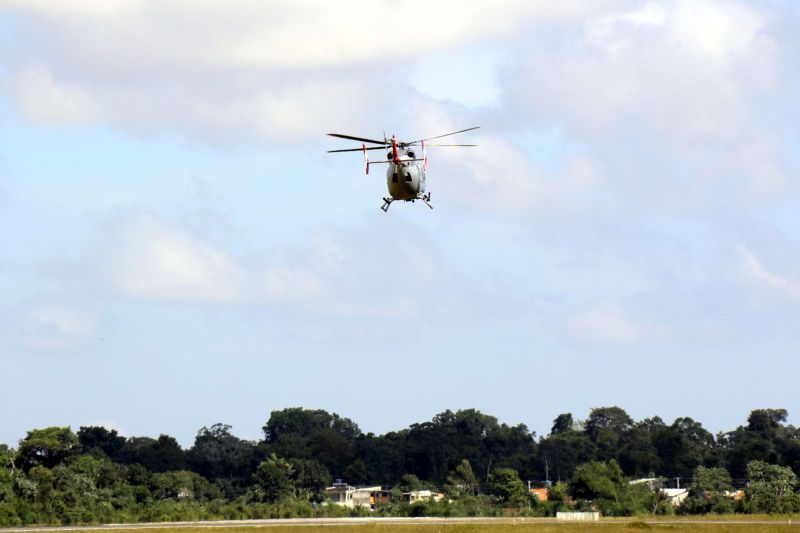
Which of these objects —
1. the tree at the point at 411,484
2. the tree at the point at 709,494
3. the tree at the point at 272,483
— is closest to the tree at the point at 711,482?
the tree at the point at 709,494

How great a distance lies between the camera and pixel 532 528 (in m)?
93.2

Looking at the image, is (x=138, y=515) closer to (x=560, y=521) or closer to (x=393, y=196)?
(x=560, y=521)

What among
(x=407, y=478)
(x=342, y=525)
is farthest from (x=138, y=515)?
(x=407, y=478)

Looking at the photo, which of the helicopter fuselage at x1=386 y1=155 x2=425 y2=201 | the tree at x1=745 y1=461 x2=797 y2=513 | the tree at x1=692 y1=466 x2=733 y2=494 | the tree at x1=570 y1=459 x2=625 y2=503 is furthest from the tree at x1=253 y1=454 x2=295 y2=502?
the helicopter fuselage at x1=386 y1=155 x2=425 y2=201

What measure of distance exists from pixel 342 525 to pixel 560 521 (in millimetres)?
16996

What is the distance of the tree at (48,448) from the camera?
418ft

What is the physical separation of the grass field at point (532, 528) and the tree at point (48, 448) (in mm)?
31456

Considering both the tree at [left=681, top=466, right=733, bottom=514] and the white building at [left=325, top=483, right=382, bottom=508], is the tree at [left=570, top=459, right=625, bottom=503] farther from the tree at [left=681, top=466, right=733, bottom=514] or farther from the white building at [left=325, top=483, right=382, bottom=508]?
the white building at [left=325, top=483, right=382, bottom=508]

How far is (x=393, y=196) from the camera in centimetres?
8344

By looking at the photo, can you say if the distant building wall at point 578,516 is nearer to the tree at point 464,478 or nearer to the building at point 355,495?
the building at point 355,495

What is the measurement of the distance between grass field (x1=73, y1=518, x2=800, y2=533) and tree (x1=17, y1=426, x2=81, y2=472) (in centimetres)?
→ 3146

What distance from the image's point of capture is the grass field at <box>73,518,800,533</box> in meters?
89.9

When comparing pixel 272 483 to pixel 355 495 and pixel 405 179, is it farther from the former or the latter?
pixel 405 179

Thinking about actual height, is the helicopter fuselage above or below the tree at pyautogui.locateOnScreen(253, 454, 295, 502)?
above
